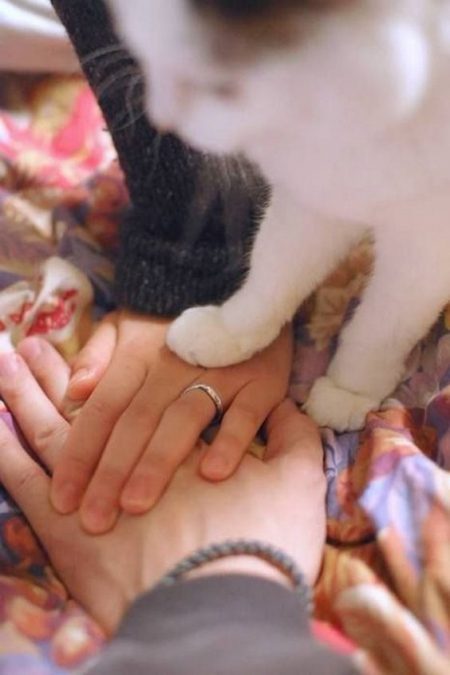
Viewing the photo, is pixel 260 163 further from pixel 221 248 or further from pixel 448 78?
pixel 221 248

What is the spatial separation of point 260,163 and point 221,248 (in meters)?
0.28

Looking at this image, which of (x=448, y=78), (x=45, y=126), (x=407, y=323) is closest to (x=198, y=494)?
(x=407, y=323)

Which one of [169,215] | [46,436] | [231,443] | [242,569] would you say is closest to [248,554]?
[242,569]

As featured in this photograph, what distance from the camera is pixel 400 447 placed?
587 millimetres

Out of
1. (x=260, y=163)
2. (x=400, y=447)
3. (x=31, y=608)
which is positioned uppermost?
(x=260, y=163)

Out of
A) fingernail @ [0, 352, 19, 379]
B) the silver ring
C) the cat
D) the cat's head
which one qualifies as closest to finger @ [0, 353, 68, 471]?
fingernail @ [0, 352, 19, 379]

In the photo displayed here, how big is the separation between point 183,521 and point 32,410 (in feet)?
0.62

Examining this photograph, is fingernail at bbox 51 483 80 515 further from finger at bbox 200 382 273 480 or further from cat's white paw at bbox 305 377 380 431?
cat's white paw at bbox 305 377 380 431

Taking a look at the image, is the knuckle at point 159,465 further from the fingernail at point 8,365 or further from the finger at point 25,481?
the fingernail at point 8,365

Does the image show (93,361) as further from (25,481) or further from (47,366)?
(25,481)

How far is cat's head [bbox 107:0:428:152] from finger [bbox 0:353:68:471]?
33 cm

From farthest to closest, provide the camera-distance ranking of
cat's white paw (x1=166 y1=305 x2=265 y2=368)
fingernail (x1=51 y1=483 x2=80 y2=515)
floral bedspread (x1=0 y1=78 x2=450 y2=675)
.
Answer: cat's white paw (x1=166 y1=305 x2=265 y2=368) < fingernail (x1=51 y1=483 x2=80 y2=515) < floral bedspread (x1=0 y1=78 x2=450 y2=675)

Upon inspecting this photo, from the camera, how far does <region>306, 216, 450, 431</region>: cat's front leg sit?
589 mm

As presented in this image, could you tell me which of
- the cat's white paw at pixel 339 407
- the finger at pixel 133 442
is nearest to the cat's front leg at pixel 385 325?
the cat's white paw at pixel 339 407
